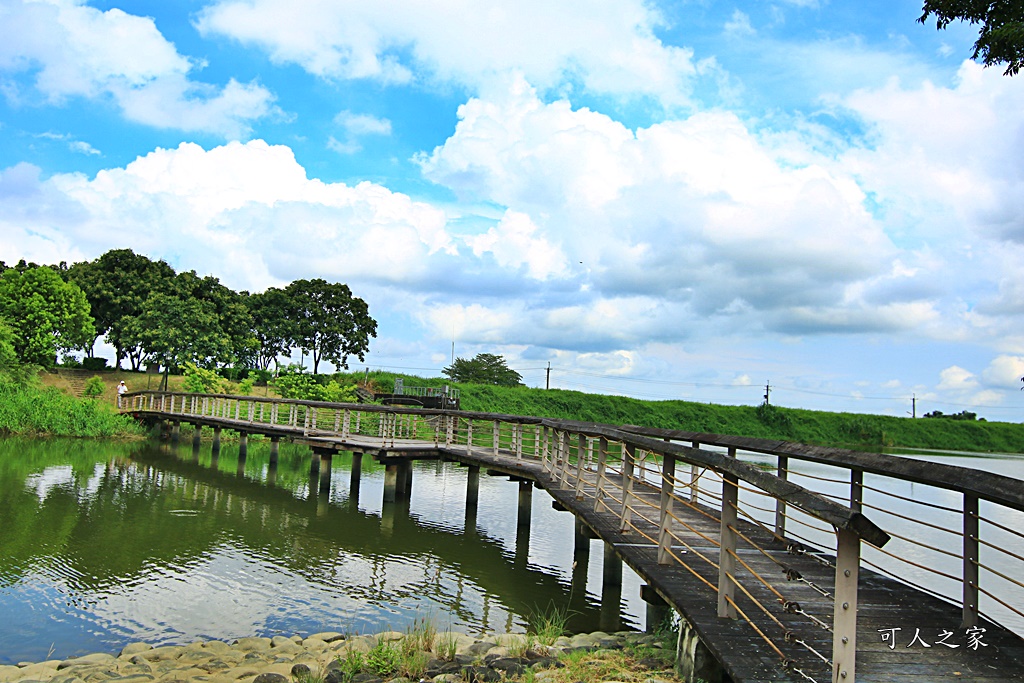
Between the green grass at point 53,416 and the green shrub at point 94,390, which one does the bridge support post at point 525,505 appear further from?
the green shrub at point 94,390

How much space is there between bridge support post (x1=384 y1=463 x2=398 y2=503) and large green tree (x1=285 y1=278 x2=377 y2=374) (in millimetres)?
40016

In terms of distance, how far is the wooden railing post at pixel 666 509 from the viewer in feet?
21.8

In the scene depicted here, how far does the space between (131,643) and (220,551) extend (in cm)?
475

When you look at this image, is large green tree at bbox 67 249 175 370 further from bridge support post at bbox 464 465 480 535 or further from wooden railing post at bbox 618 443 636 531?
wooden railing post at bbox 618 443 636 531

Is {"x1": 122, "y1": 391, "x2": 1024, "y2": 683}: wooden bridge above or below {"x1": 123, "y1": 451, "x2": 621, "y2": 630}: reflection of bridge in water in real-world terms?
above

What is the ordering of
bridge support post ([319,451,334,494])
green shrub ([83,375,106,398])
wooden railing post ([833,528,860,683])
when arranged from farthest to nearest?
green shrub ([83,375,106,398])
bridge support post ([319,451,334,494])
wooden railing post ([833,528,860,683])

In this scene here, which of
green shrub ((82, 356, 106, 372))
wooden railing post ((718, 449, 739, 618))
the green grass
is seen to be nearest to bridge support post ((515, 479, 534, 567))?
wooden railing post ((718, 449, 739, 618))

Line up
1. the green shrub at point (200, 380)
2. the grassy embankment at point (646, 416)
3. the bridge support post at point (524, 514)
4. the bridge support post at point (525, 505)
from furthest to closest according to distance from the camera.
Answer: the green shrub at point (200, 380) < the grassy embankment at point (646, 416) < the bridge support post at point (525, 505) < the bridge support post at point (524, 514)

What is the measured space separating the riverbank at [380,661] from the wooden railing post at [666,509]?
74 centimetres

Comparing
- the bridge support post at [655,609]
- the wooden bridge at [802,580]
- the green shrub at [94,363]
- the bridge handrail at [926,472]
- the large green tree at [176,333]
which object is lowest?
the bridge support post at [655,609]

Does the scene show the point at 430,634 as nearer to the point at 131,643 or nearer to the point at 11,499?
the point at 131,643

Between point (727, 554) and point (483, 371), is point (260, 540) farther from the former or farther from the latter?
point (483, 371)

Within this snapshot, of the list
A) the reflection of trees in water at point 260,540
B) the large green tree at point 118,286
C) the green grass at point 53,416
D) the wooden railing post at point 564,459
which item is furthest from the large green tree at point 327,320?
the wooden railing post at point 564,459

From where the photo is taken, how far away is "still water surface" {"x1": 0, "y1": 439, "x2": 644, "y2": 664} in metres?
9.20
